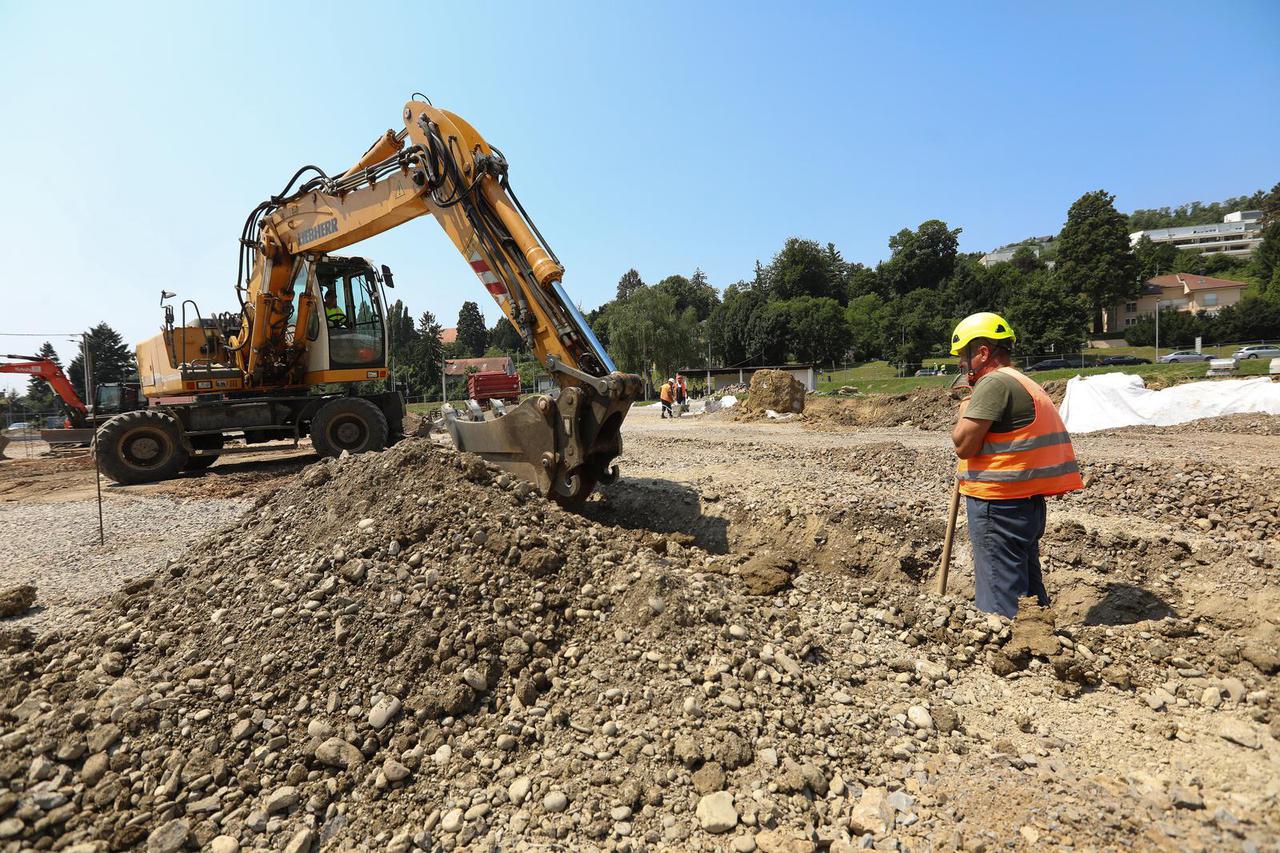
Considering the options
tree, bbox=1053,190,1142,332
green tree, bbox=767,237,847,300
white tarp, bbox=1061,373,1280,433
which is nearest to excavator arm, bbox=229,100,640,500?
white tarp, bbox=1061,373,1280,433

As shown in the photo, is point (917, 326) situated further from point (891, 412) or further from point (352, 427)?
point (352, 427)

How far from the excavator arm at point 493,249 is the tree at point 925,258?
3264 inches

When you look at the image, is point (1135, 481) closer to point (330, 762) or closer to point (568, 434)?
point (568, 434)

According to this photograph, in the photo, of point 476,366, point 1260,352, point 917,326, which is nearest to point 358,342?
point 1260,352

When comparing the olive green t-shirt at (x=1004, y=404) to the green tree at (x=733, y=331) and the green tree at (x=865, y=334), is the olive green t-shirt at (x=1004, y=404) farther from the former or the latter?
the green tree at (x=865, y=334)

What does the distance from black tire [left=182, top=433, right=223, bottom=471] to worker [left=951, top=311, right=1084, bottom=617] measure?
36.8 ft

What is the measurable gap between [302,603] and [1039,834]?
328 centimetres

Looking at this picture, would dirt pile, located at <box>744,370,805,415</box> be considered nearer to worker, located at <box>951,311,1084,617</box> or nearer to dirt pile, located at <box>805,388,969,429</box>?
dirt pile, located at <box>805,388,969,429</box>

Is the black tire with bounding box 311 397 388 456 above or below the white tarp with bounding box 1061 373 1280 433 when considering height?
above

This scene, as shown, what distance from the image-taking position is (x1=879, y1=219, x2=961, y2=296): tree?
80.4m

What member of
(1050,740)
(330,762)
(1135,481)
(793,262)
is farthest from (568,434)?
Result: (793,262)

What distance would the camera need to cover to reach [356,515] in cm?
410

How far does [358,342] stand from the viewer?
33.8 ft

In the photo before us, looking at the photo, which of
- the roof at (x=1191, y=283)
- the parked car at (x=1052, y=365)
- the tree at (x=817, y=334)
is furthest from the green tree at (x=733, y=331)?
the roof at (x=1191, y=283)
